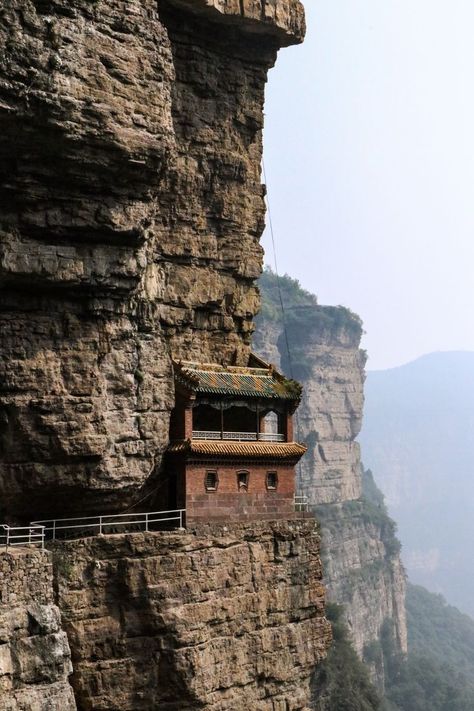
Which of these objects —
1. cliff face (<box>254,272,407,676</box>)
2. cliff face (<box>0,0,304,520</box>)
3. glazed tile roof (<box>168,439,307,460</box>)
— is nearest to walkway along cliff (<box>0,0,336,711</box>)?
cliff face (<box>0,0,304,520</box>)

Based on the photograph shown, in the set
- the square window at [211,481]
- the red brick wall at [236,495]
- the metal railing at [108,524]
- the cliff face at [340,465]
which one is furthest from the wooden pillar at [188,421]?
the cliff face at [340,465]

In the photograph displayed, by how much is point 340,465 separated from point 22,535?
311 ft

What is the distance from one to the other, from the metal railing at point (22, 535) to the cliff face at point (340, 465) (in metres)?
80.9

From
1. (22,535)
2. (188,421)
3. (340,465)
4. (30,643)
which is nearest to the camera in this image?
(30,643)

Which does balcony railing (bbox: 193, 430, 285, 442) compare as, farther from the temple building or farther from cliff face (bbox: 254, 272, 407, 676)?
cliff face (bbox: 254, 272, 407, 676)

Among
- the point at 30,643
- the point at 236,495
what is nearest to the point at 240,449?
the point at 236,495

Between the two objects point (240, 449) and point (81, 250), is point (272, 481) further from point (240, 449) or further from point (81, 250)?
point (81, 250)

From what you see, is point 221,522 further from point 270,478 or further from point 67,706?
point 67,706

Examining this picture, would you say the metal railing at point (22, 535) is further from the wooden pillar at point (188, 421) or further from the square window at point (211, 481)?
the square window at point (211, 481)

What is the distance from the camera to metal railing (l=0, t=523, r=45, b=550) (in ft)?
78.9

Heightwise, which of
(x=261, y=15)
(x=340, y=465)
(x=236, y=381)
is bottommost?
(x=236, y=381)

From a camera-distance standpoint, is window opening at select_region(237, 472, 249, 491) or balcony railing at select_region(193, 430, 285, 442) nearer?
balcony railing at select_region(193, 430, 285, 442)

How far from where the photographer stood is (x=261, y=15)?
30.5 m

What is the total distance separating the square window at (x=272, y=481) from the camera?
3044cm
